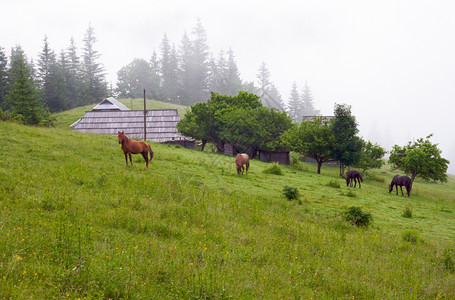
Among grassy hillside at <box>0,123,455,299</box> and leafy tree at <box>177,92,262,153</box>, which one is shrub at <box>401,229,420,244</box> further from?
leafy tree at <box>177,92,262,153</box>

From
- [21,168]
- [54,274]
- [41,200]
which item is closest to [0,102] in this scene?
[21,168]

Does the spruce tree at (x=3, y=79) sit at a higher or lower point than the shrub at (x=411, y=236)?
higher

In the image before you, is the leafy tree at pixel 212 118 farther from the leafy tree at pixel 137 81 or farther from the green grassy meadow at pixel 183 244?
the leafy tree at pixel 137 81

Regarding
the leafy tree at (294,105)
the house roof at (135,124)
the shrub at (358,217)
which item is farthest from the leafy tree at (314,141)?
the leafy tree at (294,105)

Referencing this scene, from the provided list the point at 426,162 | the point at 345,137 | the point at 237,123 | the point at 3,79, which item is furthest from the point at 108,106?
the point at 426,162

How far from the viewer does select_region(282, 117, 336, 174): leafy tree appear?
121ft

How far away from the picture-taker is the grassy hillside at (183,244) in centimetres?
556

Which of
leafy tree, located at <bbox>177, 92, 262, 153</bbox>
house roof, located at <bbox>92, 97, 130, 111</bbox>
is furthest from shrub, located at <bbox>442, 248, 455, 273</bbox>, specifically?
house roof, located at <bbox>92, 97, 130, 111</bbox>

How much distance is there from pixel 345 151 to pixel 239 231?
30.0 m

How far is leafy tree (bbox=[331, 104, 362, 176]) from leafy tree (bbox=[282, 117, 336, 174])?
0.64 m

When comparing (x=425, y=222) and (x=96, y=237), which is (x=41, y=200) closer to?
(x=96, y=237)

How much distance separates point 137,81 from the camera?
10975 cm

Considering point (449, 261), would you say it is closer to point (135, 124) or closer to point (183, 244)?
point (183, 244)

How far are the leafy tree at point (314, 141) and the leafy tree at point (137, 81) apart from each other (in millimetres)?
79182
